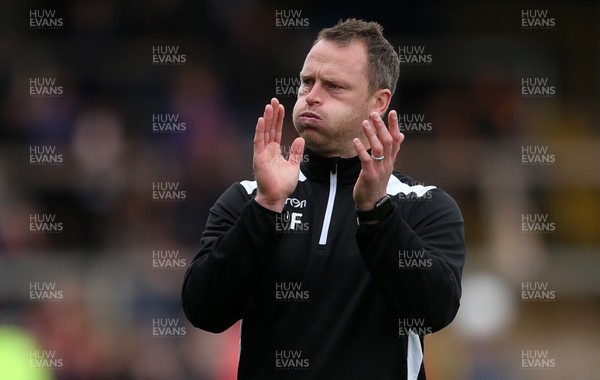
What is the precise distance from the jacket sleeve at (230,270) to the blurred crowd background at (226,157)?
5.08 m

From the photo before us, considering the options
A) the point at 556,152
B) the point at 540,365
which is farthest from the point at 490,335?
the point at 556,152

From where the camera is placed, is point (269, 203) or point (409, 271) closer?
point (409, 271)

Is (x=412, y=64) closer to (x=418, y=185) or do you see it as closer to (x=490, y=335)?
(x=490, y=335)

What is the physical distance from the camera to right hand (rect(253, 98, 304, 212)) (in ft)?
12.0

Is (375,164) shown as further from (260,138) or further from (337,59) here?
(337,59)

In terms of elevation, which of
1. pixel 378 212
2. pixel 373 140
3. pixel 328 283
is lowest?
pixel 328 283

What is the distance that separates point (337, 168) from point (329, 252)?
12.6 inches

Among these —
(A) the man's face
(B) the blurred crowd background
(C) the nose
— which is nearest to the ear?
(A) the man's face

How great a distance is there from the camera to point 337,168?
3.98 metres

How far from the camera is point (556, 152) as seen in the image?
10.3m

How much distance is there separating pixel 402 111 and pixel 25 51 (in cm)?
340

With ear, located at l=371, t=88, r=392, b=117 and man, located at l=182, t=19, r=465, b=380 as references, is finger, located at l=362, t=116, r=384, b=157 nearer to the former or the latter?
man, located at l=182, t=19, r=465, b=380

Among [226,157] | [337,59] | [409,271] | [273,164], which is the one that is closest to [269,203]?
[273,164]

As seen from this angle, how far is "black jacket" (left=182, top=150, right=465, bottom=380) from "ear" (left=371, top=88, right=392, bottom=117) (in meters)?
0.30
